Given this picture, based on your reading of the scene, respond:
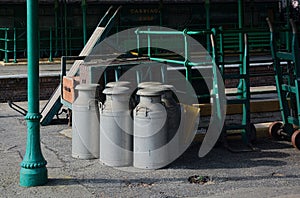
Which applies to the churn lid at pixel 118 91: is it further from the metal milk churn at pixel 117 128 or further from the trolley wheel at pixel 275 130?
the trolley wheel at pixel 275 130

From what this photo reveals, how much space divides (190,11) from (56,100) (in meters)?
13.1

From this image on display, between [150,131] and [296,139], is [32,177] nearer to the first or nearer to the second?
[150,131]

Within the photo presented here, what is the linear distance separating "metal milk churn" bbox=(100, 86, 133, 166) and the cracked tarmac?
6.7 inches

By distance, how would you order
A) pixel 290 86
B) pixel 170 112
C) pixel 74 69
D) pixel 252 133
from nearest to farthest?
pixel 170 112, pixel 290 86, pixel 252 133, pixel 74 69

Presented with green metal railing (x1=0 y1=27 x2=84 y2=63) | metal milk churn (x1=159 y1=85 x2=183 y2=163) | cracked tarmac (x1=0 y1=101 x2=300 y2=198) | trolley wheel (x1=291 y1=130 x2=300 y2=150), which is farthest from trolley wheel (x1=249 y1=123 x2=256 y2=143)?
green metal railing (x1=0 y1=27 x2=84 y2=63)

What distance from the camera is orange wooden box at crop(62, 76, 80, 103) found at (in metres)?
8.62

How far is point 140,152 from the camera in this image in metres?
6.61

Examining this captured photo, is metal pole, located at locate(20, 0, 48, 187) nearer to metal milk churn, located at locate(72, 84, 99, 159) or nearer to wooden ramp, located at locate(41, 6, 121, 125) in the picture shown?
metal milk churn, located at locate(72, 84, 99, 159)

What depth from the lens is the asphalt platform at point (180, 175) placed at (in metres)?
5.83

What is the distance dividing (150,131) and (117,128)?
45 centimetres

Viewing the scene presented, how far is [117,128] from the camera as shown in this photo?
22.0 ft

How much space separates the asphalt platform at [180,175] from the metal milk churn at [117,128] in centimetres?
17

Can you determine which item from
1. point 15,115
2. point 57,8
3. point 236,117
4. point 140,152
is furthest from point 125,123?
point 57,8

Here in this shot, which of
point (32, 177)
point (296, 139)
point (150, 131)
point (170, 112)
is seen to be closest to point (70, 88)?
point (170, 112)
